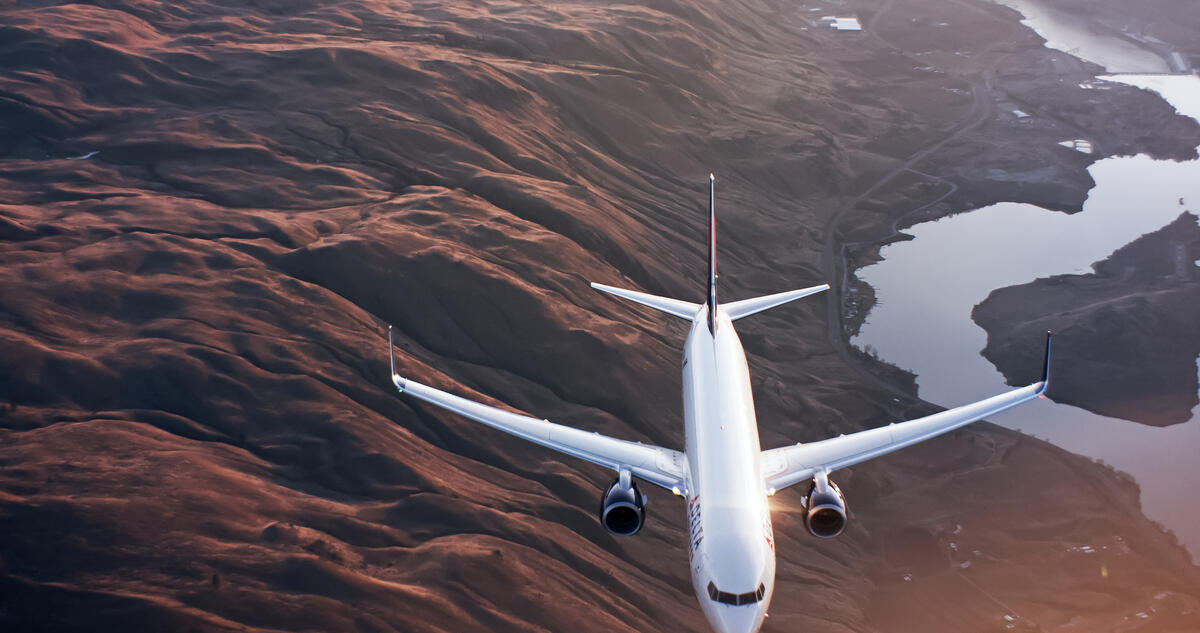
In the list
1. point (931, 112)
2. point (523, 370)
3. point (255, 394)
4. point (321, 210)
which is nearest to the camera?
point (255, 394)

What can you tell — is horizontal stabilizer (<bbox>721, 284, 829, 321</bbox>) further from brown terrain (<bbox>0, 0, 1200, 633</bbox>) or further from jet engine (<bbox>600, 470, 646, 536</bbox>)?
jet engine (<bbox>600, 470, 646, 536</bbox>)

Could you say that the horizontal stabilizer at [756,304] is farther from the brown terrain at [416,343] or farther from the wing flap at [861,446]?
the brown terrain at [416,343]

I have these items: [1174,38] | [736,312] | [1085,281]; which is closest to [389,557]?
[736,312]

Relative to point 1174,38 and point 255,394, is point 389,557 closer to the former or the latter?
point 255,394

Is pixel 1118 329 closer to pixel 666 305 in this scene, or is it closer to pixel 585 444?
pixel 666 305

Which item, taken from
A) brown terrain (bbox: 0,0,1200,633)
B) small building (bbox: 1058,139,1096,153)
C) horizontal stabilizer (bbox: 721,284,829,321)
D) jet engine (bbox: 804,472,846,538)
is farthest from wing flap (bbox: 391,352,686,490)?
small building (bbox: 1058,139,1096,153)

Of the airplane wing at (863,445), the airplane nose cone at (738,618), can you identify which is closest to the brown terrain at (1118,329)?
the airplane wing at (863,445)
